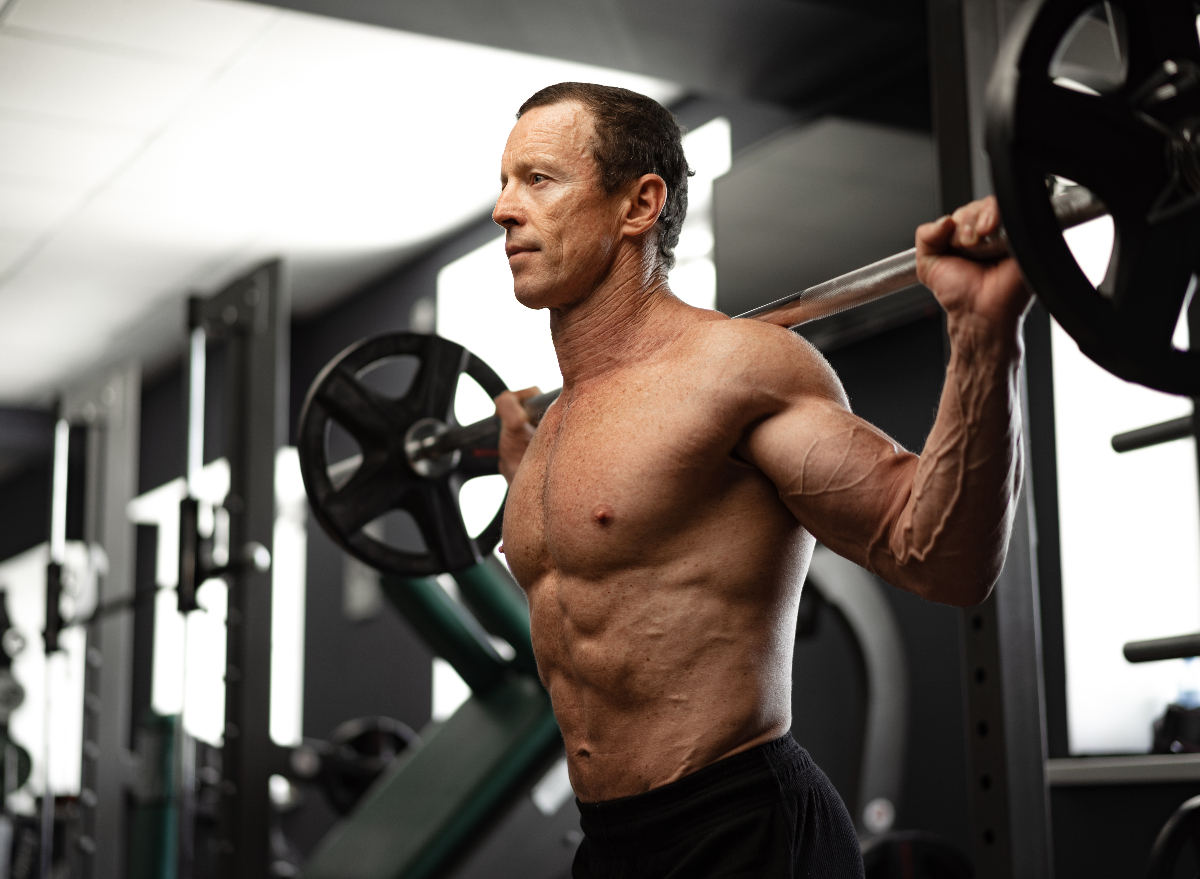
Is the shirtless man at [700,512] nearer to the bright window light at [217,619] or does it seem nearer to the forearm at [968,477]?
the forearm at [968,477]

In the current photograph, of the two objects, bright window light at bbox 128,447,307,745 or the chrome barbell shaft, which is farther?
bright window light at bbox 128,447,307,745

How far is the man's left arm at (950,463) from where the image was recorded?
875mm

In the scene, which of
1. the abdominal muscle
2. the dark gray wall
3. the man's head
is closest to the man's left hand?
the abdominal muscle

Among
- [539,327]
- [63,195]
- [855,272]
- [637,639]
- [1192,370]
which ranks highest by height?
[63,195]

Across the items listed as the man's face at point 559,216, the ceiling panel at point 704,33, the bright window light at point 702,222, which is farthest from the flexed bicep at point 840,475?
the bright window light at point 702,222

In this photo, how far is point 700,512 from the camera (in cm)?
106

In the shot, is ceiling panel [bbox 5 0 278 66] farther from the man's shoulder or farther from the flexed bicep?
the flexed bicep

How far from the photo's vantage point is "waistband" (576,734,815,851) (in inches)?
40.0

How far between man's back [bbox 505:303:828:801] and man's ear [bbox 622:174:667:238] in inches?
5.7

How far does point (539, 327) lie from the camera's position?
15.8ft

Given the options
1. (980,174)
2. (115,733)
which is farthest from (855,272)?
(115,733)

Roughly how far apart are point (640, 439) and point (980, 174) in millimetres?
688

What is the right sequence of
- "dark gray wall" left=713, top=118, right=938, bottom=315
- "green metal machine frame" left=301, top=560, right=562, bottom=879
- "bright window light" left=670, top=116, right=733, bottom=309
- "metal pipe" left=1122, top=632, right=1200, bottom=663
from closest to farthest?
"metal pipe" left=1122, top=632, right=1200, bottom=663 < "green metal machine frame" left=301, top=560, right=562, bottom=879 < "dark gray wall" left=713, top=118, right=938, bottom=315 < "bright window light" left=670, top=116, right=733, bottom=309

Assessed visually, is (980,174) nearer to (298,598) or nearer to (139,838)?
(139,838)
